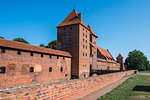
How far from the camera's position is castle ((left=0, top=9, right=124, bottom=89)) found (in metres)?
15.6

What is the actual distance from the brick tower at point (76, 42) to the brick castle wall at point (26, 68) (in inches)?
205

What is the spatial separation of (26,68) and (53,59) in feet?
20.3

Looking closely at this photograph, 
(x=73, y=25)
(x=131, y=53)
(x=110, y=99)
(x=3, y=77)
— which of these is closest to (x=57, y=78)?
(x=3, y=77)

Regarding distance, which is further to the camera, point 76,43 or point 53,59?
point 76,43

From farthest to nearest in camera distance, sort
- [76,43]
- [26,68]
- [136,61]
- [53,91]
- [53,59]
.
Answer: [136,61]
[76,43]
[53,59]
[26,68]
[53,91]

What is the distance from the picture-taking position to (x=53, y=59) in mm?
23016

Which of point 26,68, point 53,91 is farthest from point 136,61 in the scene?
point 53,91

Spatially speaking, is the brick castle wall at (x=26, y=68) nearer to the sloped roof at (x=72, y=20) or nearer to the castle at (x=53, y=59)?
the castle at (x=53, y=59)

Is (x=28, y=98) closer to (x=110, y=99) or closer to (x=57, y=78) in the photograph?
(x=110, y=99)

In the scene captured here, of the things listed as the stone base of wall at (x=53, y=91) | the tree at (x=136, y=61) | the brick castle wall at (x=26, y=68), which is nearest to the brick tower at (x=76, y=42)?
the brick castle wall at (x=26, y=68)

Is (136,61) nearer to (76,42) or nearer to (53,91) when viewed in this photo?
(76,42)

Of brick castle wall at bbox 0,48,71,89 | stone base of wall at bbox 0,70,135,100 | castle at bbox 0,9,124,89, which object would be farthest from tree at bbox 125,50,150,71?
stone base of wall at bbox 0,70,135,100

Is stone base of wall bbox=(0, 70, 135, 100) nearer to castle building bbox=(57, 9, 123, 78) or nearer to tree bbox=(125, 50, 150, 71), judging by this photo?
castle building bbox=(57, 9, 123, 78)

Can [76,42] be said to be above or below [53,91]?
above
